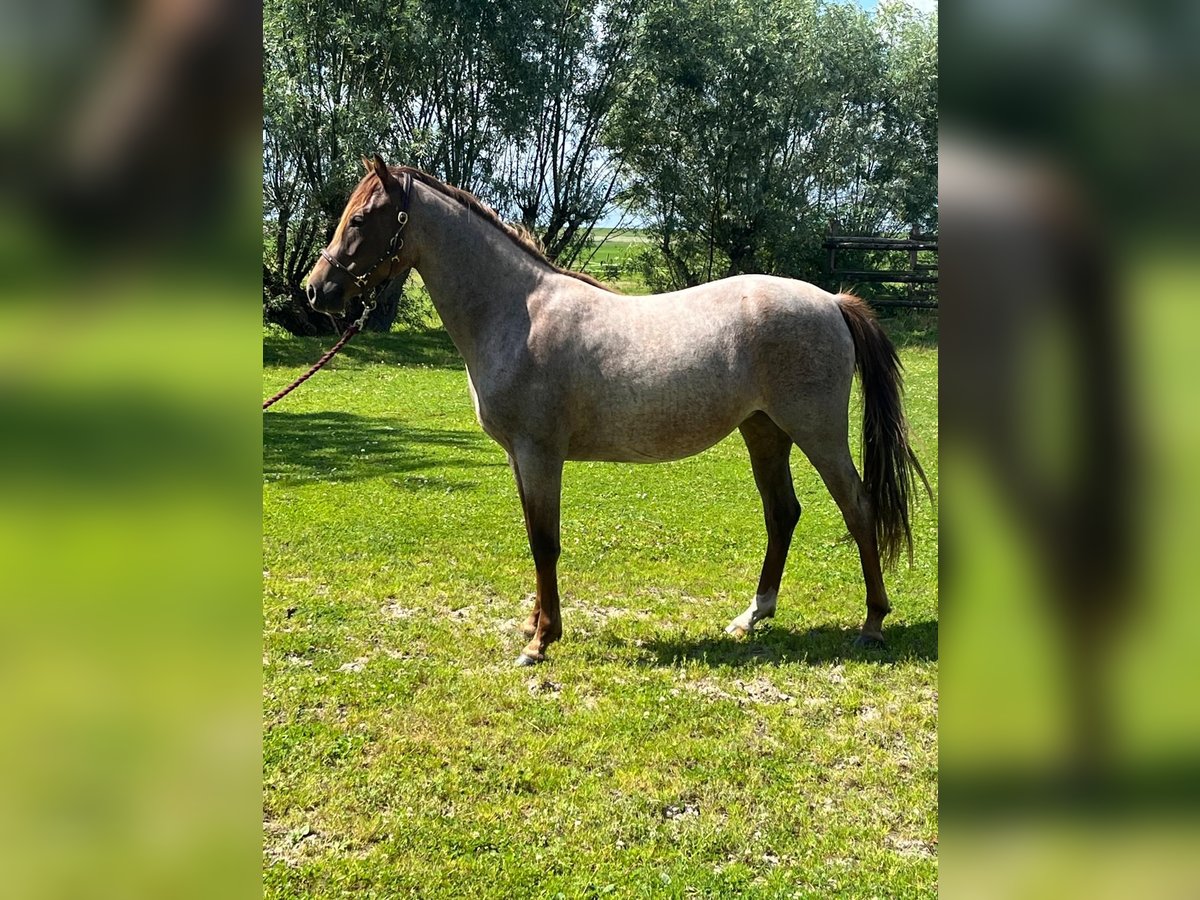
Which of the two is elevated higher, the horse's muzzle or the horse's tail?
the horse's muzzle

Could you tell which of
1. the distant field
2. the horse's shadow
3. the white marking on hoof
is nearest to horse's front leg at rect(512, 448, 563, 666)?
the horse's shadow

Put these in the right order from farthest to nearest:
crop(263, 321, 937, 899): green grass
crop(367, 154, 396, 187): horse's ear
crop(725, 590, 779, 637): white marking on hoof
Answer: crop(725, 590, 779, 637): white marking on hoof < crop(367, 154, 396, 187): horse's ear < crop(263, 321, 937, 899): green grass

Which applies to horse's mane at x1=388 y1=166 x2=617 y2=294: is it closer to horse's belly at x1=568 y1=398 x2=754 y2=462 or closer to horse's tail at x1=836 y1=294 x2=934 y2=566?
horse's belly at x1=568 y1=398 x2=754 y2=462

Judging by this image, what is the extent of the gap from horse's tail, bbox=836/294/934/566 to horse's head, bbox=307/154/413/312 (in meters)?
2.64

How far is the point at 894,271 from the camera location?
24.7m

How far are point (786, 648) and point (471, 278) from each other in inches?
113

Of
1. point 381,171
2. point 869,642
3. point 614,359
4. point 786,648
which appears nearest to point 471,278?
point 381,171

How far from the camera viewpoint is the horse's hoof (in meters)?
4.86

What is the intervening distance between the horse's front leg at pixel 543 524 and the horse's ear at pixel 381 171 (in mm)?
1647

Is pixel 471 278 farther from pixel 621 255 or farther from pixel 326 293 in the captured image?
pixel 621 255

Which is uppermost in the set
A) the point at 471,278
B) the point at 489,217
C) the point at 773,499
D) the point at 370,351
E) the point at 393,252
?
the point at 489,217
